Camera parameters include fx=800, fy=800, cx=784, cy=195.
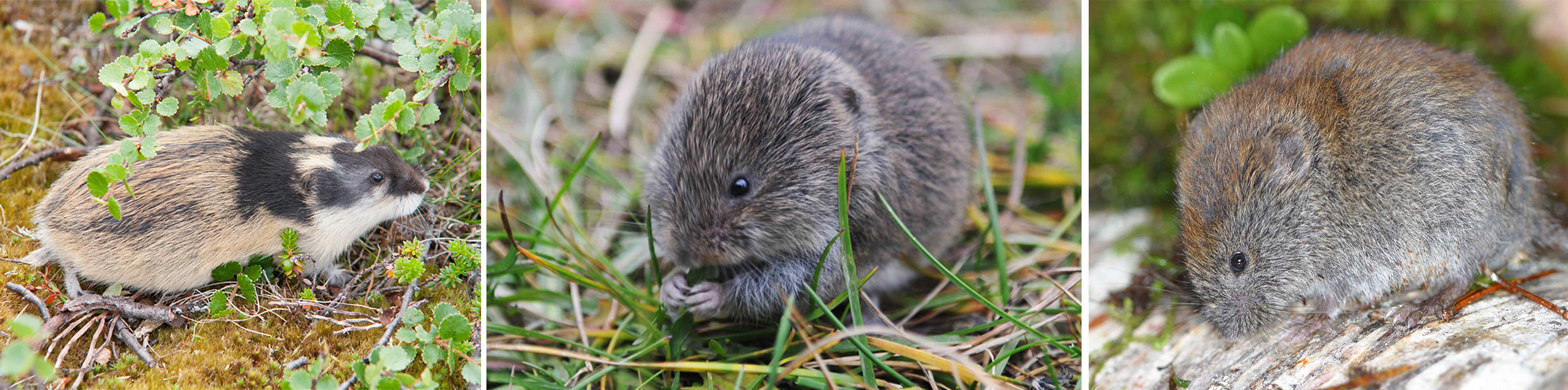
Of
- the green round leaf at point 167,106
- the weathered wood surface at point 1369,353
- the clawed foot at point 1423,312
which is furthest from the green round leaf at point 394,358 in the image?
the clawed foot at point 1423,312

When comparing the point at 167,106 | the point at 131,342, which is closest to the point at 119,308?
the point at 131,342

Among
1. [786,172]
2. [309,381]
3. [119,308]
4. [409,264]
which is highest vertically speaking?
[786,172]

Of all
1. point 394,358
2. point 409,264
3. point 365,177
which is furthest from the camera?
point 365,177

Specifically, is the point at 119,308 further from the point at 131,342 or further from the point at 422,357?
the point at 422,357

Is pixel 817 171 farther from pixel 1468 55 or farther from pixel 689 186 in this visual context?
pixel 1468 55

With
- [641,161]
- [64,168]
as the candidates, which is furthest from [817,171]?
[64,168]

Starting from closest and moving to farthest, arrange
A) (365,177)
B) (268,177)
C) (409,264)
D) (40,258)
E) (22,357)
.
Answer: (22,357), (409,264), (40,258), (268,177), (365,177)

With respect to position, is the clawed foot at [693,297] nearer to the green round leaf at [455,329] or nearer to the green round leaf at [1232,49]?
the green round leaf at [455,329]
